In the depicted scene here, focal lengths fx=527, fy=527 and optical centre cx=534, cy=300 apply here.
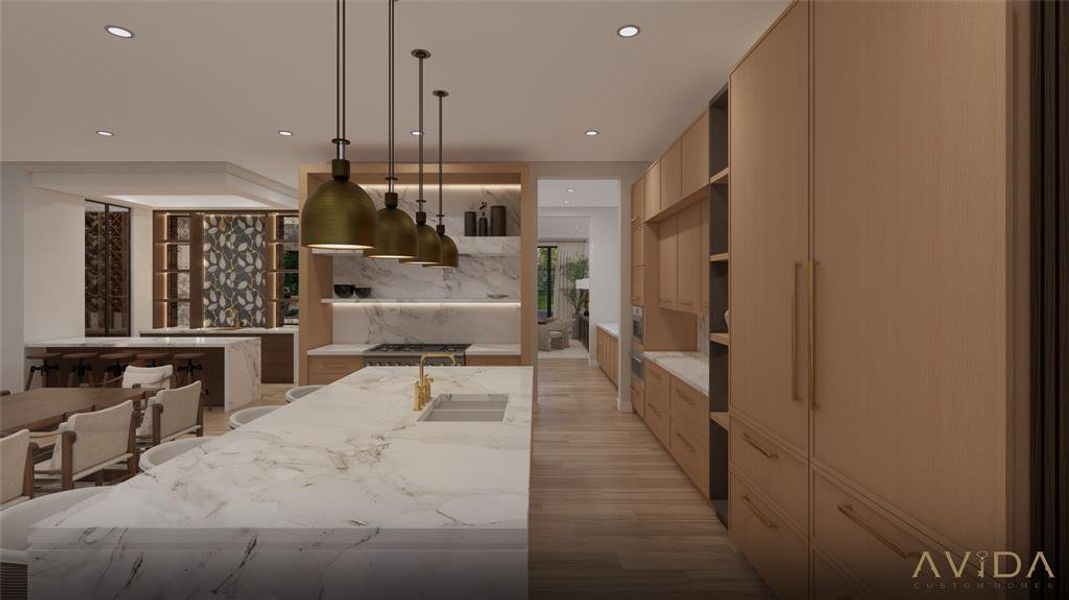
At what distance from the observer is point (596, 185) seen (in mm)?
7293

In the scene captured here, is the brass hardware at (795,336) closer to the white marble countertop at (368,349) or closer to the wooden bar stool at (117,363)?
the white marble countertop at (368,349)

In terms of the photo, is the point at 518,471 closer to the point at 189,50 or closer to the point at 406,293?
the point at 189,50

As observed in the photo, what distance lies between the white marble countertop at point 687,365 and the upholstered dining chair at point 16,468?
3.41 metres

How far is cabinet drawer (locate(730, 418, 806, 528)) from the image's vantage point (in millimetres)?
1932

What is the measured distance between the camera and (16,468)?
2324 mm

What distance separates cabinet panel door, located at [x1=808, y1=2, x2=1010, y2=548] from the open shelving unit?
133cm

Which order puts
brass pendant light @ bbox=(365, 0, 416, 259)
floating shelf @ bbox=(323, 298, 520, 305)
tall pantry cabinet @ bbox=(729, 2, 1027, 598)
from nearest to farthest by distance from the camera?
tall pantry cabinet @ bbox=(729, 2, 1027, 598) < brass pendant light @ bbox=(365, 0, 416, 259) < floating shelf @ bbox=(323, 298, 520, 305)

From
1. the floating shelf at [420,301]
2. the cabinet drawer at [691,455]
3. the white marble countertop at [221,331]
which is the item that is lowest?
the cabinet drawer at [691,455]

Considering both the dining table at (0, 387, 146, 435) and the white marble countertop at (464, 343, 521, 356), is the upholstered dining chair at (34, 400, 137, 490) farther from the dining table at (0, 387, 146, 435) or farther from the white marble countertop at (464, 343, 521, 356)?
the white marble countertop at (464, 343, 521, 356)

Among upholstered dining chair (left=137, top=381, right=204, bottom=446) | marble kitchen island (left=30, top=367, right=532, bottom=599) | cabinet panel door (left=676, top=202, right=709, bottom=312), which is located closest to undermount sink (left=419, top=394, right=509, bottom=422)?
marble kitchen island (left=30, top=367, right=532, bottom=599)

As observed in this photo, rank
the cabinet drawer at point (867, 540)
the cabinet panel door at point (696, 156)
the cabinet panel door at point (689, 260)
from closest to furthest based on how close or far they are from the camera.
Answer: the cabinet drawer at point (867, 540) → the cabinet panel door at point (696, 156) → the cabinet panel door at point (689, 260)

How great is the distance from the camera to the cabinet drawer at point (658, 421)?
4.23m

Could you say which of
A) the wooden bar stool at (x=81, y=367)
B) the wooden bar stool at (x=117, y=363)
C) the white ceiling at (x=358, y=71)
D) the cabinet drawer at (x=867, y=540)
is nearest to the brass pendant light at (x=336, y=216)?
the white ceiling at (x=358, y=71)

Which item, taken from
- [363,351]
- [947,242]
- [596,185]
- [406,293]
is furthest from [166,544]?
[596,185]
